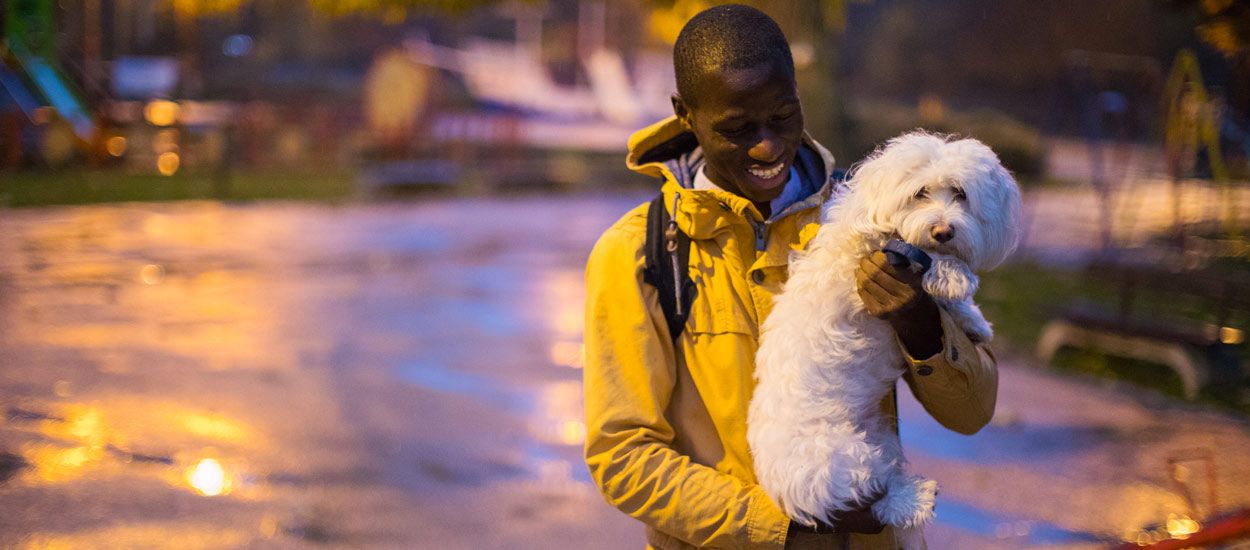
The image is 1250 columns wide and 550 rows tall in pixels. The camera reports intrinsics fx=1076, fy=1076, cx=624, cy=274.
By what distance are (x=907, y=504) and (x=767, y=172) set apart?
686 millimetres

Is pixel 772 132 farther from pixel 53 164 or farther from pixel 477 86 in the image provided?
pixel 477 86

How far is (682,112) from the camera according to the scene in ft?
7.41

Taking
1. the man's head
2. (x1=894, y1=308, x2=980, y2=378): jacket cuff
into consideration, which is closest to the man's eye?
the man's head

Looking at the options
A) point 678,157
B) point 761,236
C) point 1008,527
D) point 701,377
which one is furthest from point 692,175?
point 1008,527

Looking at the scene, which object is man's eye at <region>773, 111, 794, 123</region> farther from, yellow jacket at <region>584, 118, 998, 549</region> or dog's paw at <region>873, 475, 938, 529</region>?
dog's paw at <region>873, 475, 938, 529</region>

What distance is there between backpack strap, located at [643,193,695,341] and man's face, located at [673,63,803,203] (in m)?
0.14

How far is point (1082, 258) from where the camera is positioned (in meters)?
13.5

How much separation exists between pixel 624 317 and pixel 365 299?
28.5 feet

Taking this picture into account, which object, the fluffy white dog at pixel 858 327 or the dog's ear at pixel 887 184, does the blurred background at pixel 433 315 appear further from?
the dog's ear at pixel 887 184

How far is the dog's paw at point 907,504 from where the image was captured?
204cm

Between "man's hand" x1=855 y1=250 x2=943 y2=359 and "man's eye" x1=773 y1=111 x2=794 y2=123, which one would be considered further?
"man's eye" x1=773 y1=111 x2=794 y2=123

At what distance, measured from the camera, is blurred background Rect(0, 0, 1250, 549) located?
544 centimetres

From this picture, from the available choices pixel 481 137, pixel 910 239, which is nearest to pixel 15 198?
pixel 481 137

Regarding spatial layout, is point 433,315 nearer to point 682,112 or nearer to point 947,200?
point 682,112
